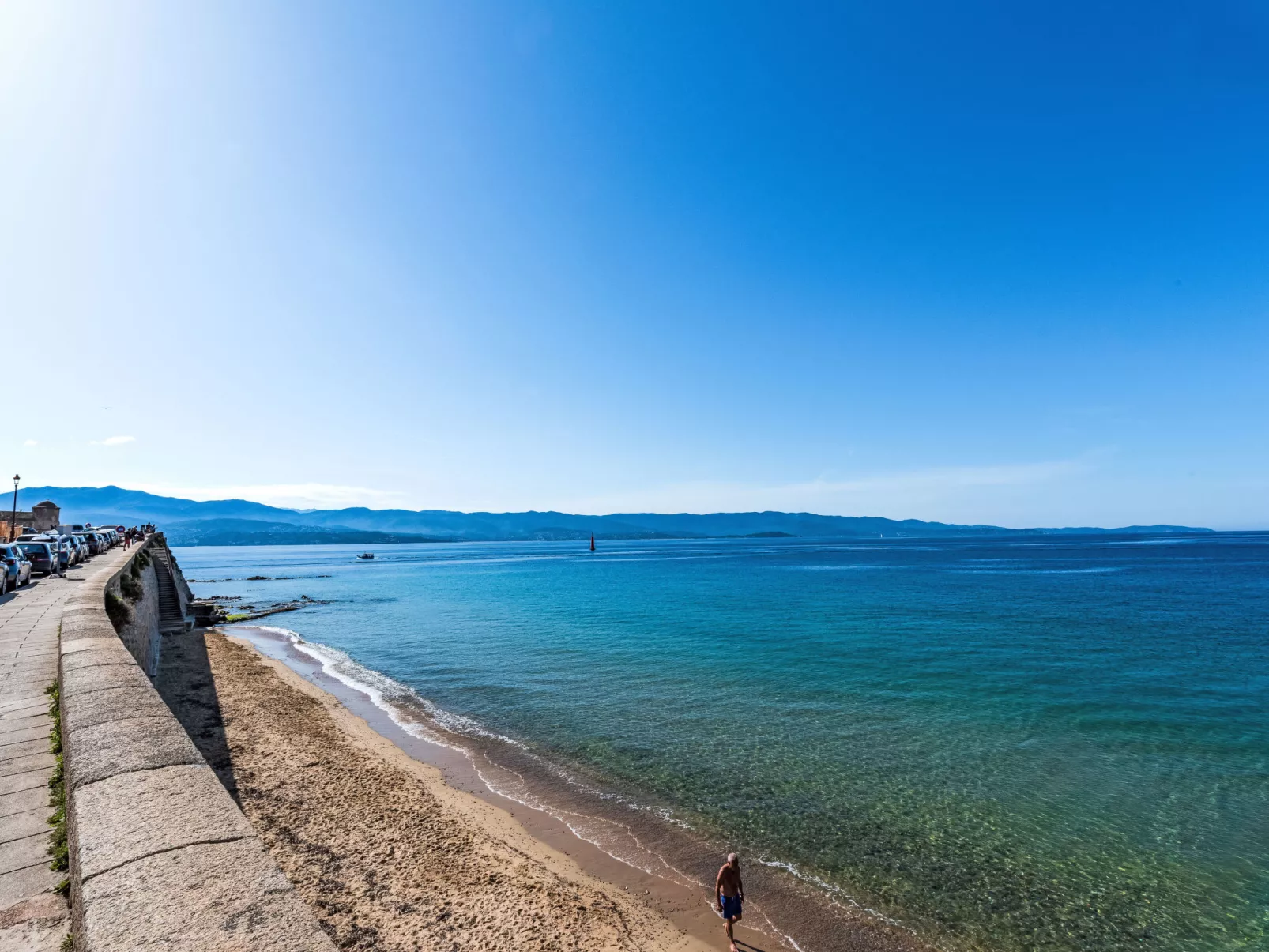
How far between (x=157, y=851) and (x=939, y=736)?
18982mm

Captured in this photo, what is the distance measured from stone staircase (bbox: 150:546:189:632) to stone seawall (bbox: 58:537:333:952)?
119 feet

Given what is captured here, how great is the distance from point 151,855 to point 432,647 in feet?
106

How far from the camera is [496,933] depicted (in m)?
9.14

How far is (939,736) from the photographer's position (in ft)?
59.4

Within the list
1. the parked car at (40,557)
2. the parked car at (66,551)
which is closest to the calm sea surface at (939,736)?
the parked car at (66,551)

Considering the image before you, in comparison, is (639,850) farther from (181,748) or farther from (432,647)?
(432,647)

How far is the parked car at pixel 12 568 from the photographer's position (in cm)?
2266

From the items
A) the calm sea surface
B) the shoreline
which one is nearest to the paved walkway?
the shoreline

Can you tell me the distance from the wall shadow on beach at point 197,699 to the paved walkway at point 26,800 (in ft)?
8.11

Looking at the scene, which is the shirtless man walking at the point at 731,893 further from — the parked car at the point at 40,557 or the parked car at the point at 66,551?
the parked car at the point at 66,551

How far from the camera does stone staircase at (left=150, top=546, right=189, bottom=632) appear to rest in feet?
122

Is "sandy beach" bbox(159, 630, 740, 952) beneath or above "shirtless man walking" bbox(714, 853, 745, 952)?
beneath

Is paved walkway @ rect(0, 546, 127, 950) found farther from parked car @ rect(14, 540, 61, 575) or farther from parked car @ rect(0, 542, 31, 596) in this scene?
parked car @ rect(14, 540, 61, 575)

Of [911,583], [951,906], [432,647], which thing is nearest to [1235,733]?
[951,906]
